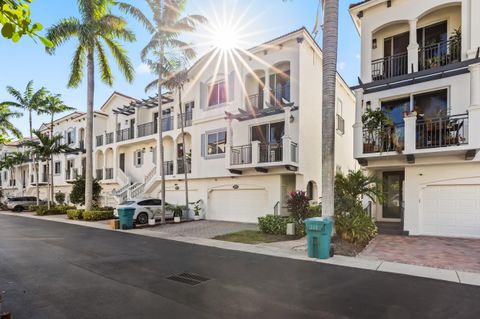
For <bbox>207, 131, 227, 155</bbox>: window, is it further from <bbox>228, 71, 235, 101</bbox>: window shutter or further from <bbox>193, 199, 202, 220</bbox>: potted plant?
<bbox>193, 199, 202, 220</bbox>: potted plant

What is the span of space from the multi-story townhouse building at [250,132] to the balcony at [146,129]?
1.51 ft

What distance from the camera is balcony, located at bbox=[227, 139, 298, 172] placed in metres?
15.8

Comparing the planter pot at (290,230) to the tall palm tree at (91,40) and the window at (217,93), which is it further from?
the tall palm tree at (91,40)

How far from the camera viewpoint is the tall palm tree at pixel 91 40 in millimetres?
19938

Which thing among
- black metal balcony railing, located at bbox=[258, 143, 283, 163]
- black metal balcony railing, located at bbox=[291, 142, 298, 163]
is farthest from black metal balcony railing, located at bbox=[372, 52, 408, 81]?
black metal balcony railing, located at bbox=[258, 143, 283, 163]

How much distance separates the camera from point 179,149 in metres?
23.7

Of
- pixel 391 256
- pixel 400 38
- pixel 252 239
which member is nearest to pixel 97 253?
pixel 252 239

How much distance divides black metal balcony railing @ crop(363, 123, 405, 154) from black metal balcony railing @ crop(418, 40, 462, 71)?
9.52 feet

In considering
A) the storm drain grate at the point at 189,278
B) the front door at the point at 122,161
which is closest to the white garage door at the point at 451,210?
the storm drain grate at the point at 189,278

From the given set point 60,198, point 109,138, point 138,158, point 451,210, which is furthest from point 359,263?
point 60,198

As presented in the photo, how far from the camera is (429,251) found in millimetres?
9953

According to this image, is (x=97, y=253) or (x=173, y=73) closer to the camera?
(x=97, y=253)

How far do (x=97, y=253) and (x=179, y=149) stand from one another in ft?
46.8

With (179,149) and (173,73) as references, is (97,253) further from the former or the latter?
(179,149)
